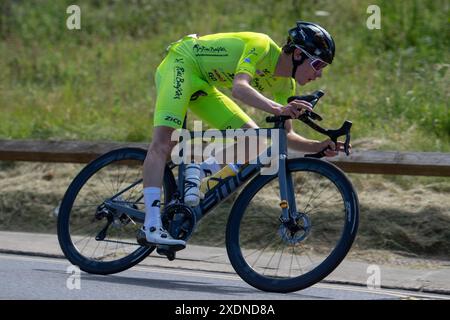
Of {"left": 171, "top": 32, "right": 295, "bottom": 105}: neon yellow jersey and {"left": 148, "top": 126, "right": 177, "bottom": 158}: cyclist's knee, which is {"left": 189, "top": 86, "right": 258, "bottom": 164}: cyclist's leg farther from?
{"left": 148, "top": 126, "right": 177, "bottom": 158}: cyclist's knee

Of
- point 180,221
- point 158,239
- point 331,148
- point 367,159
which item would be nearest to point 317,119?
point 331,148

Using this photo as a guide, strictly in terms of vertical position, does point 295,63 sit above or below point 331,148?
above

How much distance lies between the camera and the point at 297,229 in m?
6.69

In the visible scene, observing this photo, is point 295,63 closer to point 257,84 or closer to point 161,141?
point 257,84

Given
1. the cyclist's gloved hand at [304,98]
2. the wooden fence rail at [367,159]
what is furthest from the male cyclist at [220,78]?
the wooden fence rail at [367,159]

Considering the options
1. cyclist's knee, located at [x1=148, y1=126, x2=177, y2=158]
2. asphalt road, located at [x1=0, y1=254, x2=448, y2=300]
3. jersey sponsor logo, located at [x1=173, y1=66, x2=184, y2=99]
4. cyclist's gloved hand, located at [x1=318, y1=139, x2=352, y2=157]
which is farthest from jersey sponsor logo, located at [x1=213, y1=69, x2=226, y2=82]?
asphalt road, located at [x1=0, y1=254, x2=448, y2=300]

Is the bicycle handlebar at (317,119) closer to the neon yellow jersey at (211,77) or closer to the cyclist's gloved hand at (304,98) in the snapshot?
the cyclist's gloved hand at (304,98)

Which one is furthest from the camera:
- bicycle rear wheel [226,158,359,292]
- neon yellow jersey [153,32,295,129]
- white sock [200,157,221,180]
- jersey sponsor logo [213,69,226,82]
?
white sock [200,157,221,180]

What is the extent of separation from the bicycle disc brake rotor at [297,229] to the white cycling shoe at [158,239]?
75cm

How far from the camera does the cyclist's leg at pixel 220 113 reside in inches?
287

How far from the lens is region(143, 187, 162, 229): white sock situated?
7.05 meters

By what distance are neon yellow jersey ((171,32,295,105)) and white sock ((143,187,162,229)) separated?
888 mm

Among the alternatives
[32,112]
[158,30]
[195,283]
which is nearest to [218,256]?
[195,283]

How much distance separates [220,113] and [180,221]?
835mm
